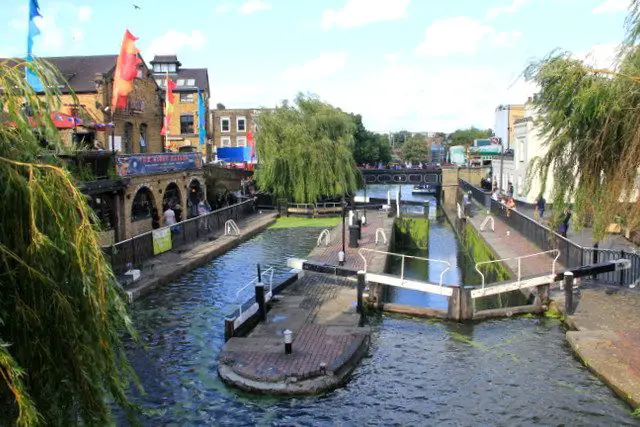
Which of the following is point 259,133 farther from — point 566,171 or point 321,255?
point 566,171

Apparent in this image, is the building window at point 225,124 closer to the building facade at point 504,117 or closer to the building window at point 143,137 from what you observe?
the building window at point 143,137

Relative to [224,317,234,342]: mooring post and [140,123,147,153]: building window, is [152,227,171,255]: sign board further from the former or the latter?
[140,123,147,153]: building window

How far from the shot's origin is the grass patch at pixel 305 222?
112 feet

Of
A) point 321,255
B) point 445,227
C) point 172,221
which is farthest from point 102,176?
point 445,227

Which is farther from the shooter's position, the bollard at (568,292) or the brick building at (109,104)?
the brick building at (109,104)

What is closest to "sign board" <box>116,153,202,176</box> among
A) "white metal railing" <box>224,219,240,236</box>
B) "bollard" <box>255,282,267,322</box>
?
"white metal railing" <box>224,219,240,236</box>

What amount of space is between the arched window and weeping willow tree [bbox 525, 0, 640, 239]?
18.9m

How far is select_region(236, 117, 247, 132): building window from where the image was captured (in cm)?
6303

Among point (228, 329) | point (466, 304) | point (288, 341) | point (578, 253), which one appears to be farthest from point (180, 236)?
point (578, 253)

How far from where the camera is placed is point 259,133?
38.0 meters

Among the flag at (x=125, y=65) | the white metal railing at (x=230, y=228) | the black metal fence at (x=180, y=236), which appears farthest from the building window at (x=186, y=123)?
the flag at (x=125, y=65)

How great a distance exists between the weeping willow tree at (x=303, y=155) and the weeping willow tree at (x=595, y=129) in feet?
82.4

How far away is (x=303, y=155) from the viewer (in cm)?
3697

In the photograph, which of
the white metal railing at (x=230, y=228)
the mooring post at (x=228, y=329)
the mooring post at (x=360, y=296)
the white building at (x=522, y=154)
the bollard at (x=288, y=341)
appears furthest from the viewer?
the white building at (x=522, y=154)
